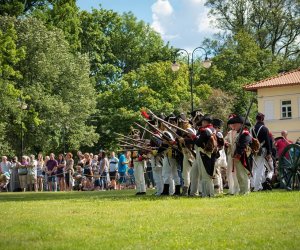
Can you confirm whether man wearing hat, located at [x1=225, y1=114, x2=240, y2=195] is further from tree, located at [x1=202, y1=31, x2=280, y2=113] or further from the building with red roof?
tree, located at [x1=202, y1=31, x2=280, y2=113]

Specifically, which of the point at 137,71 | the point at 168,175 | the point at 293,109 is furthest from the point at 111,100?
the point at 168,175

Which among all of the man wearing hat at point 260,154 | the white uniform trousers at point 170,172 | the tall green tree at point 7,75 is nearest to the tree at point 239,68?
the tall green tree at point 7,75

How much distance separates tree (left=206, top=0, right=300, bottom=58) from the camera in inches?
2218

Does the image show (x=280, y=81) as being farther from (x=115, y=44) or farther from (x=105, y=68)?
(x=115, y=44)

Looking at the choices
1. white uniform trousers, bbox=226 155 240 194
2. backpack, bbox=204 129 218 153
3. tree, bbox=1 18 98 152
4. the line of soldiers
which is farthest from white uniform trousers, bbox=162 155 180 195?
tree, bbox=1 18 98 152

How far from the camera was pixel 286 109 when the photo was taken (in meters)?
48.2

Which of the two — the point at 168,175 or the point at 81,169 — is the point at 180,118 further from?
the point at 81,169

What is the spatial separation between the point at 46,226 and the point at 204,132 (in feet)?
19.2

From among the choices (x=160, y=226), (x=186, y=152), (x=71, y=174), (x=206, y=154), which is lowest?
(x=160, y=226)

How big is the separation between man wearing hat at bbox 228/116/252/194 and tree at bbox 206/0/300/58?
41.7 m

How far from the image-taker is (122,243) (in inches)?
313

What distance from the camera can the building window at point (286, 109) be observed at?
4809 cm

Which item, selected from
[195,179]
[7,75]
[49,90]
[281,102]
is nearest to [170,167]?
[195,179]

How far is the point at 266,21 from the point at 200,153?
144 feet
